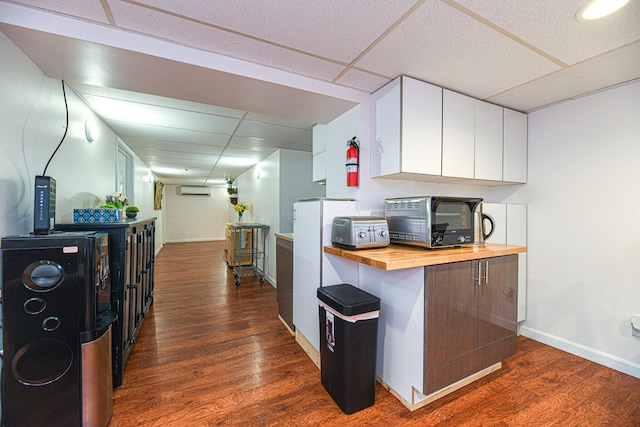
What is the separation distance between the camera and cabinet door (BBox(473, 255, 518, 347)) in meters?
1.81

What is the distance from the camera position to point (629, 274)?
6.82ft

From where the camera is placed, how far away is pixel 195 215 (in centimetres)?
1002

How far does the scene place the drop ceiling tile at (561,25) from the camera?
1282mm

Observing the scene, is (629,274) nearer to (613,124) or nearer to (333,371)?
(613,124)

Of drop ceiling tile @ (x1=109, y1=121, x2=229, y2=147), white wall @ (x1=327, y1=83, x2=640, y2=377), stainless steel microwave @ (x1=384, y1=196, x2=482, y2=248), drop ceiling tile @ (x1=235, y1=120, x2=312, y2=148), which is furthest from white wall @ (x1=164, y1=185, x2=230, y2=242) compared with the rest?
stainless steel microwave @ (x1=384, y1=196, x2=482, y2=248)

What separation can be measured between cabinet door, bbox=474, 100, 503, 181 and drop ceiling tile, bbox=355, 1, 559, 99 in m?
0.26

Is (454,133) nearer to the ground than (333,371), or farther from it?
farther from it

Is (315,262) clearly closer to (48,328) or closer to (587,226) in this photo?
(48,328)

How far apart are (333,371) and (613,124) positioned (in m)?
2.97

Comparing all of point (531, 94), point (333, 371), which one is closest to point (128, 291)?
point (333, 371)

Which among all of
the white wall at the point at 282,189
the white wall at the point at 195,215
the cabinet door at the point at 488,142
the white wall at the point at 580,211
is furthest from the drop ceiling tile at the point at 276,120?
the white wall at the point at 195,215

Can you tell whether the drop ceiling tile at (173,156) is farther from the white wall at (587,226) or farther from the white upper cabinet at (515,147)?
the white wall at (587,226)

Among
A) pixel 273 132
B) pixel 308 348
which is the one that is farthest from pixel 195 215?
pixel 308 348

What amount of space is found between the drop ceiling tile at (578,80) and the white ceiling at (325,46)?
0.01 metres
